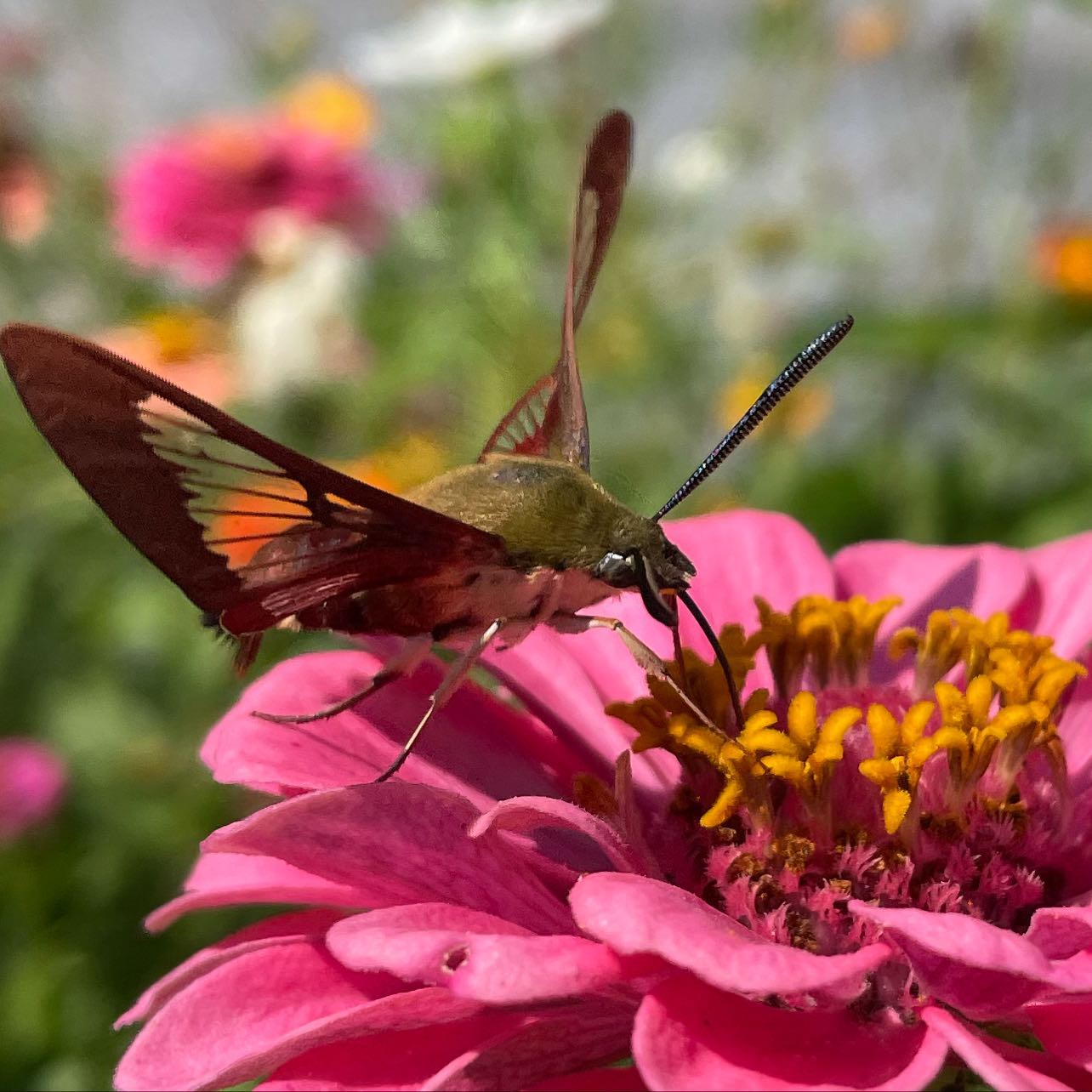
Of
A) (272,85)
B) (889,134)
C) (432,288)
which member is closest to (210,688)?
(432,288)

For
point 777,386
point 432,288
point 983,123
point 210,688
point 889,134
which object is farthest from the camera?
point 889,134

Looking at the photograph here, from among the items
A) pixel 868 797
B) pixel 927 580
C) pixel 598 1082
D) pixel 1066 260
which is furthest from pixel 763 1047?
pixel 1066 260

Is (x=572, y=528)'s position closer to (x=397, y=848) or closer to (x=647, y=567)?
(x=647, y=567)

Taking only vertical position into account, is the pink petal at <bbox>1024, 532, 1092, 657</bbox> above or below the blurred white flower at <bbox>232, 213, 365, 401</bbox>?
below

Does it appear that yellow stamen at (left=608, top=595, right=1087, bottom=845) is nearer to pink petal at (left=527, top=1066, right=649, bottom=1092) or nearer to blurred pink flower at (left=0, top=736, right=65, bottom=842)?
pink petal at (left=527, top=1066, right=649, bottom=1092)

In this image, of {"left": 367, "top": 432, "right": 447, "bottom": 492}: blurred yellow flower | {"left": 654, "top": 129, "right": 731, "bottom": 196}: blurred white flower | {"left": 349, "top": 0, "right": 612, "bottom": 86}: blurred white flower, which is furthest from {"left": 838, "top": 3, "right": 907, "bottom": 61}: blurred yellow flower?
{"left": 367, "top": 432, "right": 447, "bottom": 492}: blurred yellow flower

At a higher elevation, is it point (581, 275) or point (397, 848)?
point (581, 275)

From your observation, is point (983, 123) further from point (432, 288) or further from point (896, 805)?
point (896, 805)
